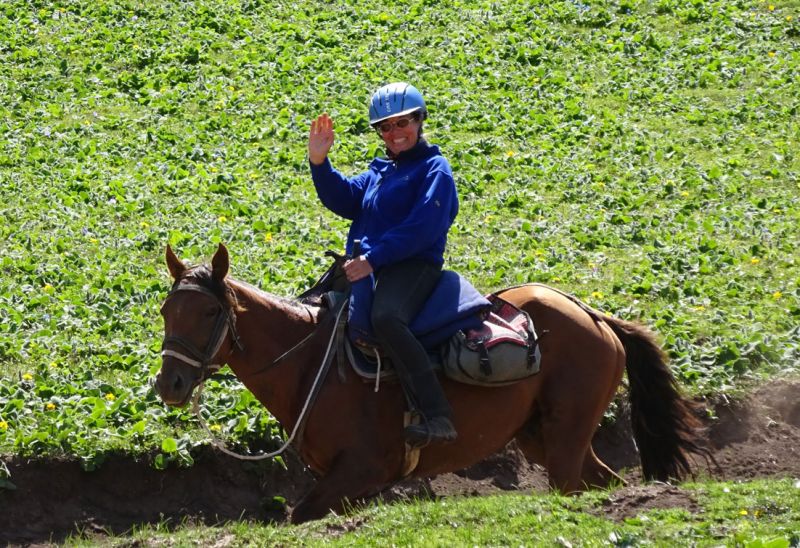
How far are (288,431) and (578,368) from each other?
2.25m

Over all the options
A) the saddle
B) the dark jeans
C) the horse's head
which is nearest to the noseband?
the horse's head

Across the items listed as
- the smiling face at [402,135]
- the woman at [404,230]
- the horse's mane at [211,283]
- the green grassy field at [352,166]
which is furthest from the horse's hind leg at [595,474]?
the horse's mane at [211,283]

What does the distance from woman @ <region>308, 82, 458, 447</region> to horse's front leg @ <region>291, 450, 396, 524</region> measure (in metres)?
0.35

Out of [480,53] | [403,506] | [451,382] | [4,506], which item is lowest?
[4,506]

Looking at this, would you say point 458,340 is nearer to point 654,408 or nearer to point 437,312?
point 437,312

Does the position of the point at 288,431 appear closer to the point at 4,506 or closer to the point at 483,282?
the point at 4,506

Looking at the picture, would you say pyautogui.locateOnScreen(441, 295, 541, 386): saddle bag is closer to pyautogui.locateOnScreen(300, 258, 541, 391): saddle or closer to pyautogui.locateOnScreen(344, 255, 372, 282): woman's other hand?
pyautogui.locateOnScreen(300, 258, 541, 391): saddle

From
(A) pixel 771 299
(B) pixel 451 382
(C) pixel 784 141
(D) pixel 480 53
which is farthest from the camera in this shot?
(D) pixel 480 53

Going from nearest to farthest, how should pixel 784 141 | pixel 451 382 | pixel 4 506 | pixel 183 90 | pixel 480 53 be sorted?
1. pixel 451 382
2. pixel 4 506
3. pixel 784 141
4. pixel 183 90
5. pixel 480 53

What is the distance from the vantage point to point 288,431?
833 centimetres

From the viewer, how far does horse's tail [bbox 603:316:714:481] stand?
941cm

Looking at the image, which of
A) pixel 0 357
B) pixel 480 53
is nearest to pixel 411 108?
A: pixel 0 357

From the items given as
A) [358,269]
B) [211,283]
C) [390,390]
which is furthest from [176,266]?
[390,390]

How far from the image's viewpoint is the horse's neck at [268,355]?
8.24m
